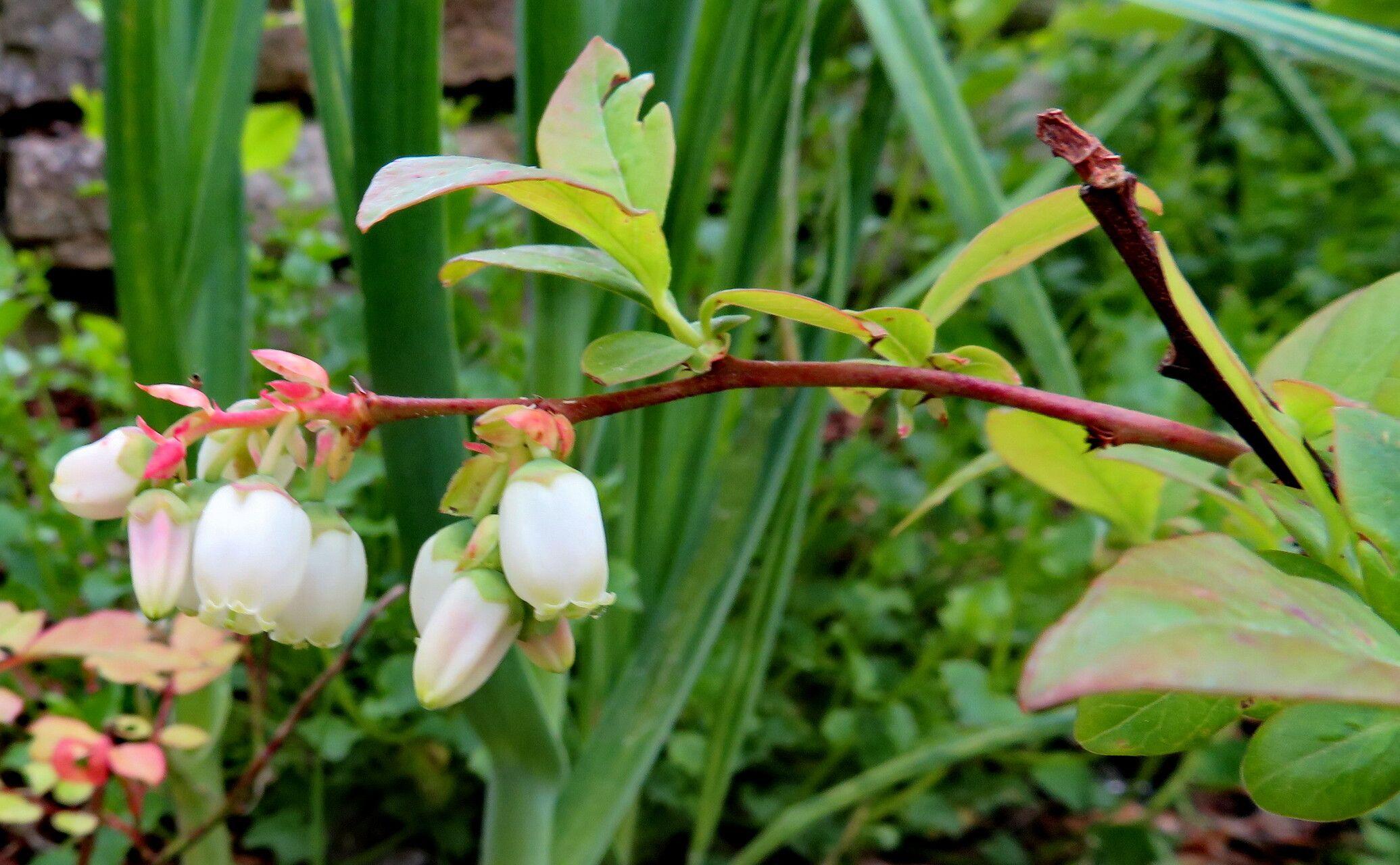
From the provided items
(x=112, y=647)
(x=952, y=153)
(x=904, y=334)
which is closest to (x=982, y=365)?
(x=904, y=334)

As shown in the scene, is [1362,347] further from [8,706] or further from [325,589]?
[8,706]

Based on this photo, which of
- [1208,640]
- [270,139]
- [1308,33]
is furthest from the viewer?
[270,139]

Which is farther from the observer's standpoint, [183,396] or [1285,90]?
[1285,90]

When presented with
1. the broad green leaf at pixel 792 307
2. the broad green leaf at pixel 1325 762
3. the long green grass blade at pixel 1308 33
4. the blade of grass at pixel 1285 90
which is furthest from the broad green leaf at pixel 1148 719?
the blade of grass at pixel 1285 90

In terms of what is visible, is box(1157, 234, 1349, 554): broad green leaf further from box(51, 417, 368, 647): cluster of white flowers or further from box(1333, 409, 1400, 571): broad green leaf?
box(51, 417, 368, 647): cluster of white flowers

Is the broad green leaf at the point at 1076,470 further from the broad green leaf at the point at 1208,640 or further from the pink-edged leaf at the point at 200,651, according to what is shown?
the pink-edged leaf at the point at 200,651

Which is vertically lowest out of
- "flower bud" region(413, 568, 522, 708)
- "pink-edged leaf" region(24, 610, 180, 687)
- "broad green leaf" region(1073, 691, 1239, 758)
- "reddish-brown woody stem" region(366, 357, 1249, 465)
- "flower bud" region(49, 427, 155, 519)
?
"pink-edged leaf" region(24, 610, 180, 687)

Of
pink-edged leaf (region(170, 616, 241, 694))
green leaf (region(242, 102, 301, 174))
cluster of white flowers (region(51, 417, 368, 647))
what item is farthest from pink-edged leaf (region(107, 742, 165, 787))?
green leaf (region(242, 102, 301, 174))
